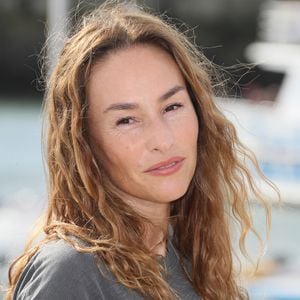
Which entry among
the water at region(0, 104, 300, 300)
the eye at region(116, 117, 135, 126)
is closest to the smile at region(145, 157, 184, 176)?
the eye at region(116, 117, 135, 126)

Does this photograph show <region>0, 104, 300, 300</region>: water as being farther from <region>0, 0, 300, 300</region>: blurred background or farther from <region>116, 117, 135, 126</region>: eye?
<region>116, 117, 135, 126</region>: eye

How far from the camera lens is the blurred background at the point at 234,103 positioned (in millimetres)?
5217

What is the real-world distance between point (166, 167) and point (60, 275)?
0.37 meters

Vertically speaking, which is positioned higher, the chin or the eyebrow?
the eyebrow

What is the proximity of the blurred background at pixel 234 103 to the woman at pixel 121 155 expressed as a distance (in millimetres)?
339

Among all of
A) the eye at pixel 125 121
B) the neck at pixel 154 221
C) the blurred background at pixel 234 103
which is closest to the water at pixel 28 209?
the blurred background at pixel 234 103

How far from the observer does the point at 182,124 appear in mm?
1949

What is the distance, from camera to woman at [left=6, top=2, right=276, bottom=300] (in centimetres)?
179

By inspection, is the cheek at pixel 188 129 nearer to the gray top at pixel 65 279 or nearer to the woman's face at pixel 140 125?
the woman's face at pixel 140 125

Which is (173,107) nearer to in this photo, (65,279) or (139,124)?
(139,124)

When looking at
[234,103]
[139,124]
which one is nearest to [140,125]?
[139,124]

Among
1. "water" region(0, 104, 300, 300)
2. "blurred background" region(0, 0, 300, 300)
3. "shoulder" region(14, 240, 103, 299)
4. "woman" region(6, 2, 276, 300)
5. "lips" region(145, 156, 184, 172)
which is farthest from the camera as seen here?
"water" region(0, 104, 300, 300)

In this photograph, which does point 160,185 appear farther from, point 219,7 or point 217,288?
point 219,7

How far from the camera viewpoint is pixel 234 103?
532 centimetres
